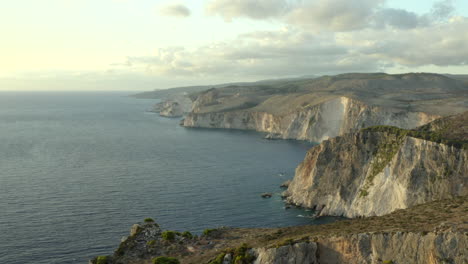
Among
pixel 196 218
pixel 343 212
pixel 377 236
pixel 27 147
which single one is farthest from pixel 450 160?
pixel 27 147

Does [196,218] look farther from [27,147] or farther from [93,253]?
[27,147]

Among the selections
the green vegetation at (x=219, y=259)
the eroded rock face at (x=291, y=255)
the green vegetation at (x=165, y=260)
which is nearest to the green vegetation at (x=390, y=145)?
the eroded rock face at (x=291, y=255)

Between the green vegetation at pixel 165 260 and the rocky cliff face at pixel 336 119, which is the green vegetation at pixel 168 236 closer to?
the green vegetation at pixel 165 260

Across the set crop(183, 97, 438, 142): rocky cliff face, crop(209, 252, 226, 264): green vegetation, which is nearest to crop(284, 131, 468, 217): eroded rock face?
crop(209, 252, 226, 264): green vegetation

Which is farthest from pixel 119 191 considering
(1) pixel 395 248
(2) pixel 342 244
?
(1) pixel 395 248

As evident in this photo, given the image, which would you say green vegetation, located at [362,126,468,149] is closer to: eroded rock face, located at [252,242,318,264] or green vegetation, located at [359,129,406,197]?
green vegetation, located at [359,129,406,197]

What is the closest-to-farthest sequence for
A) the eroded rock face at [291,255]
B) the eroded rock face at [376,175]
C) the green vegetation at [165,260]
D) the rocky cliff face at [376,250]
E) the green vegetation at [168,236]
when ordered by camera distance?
1. the rocky cliff face at [376,250]
2. the eroded rock face at [291,255]
3. the green vegetation at [165,260]
4. the green vegetation at [168,236]
5. the eroded rock face at [376,175]

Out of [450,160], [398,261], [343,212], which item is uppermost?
[450,160]
